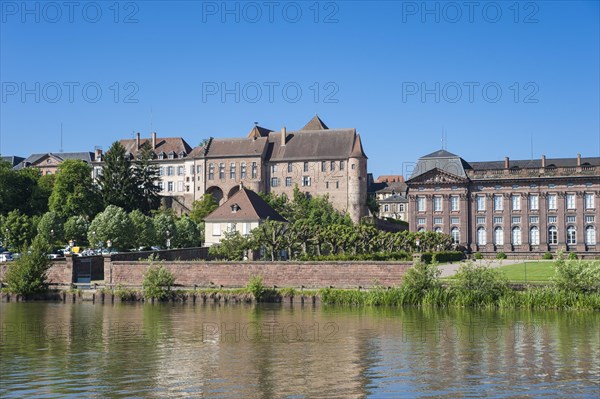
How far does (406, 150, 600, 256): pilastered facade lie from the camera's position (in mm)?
80250

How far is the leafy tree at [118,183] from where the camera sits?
81400mm

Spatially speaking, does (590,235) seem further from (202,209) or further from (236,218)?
(202,209)

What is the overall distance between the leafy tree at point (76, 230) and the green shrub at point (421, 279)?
1568 inches

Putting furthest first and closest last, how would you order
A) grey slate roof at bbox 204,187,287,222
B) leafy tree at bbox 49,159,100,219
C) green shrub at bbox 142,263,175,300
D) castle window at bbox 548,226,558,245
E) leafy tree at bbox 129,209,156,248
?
castle window at bbox 548,226,558,245
leafy tree at bbox 49,159,100,219
grey slate roof at bbox 204,187,287,222
leafy tree at bbox 129,209,156,248
green shrub at bbox 142,263,175,300

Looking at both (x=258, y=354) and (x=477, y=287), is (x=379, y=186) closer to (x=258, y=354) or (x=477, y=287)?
(x=477, y=287)

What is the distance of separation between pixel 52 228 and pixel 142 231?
412 inches

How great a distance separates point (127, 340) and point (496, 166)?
64.4m

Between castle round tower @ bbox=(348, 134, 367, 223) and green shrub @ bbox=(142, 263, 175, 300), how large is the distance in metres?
58.0

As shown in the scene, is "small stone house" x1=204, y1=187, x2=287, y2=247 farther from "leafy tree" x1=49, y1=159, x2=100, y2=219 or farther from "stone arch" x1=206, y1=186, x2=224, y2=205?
"stone arch" x1=206, y1=186, x2=224, y2=205

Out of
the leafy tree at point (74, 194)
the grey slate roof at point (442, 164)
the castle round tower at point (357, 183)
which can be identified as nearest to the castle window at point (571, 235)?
the grey slate roof at point (442, 164)

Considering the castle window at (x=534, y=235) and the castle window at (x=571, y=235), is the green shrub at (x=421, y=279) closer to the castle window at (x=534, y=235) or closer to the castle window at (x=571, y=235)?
the castle window at (x=534, y=235)

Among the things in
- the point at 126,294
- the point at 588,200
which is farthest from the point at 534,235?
the point at 126,294

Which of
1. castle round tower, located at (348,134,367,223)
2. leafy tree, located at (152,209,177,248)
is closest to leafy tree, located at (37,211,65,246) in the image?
leafy tree, located at (152,209,177,248)

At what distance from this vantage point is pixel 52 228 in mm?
70250
